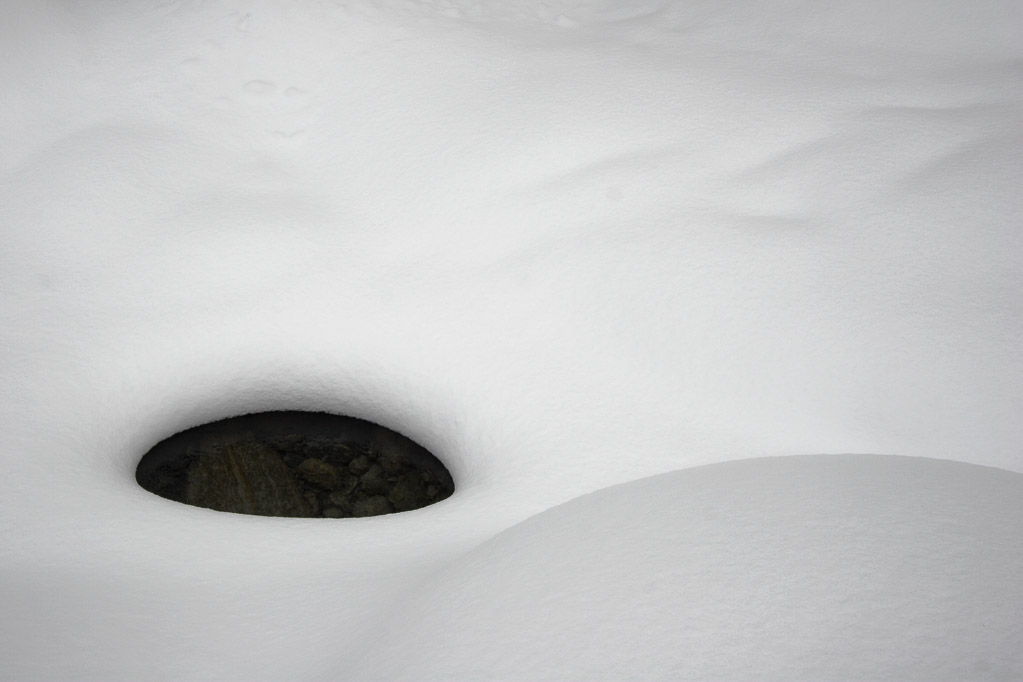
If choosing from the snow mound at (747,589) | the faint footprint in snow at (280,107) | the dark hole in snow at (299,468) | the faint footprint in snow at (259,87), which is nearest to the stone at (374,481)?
the dark hole in snow at (299,468)

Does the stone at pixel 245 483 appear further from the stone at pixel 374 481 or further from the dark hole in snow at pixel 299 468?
the stone at pixel 374 481

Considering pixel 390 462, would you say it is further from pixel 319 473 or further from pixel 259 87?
pixel 259 87

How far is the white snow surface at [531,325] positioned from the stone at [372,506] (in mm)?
253

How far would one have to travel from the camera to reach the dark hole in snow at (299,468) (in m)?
2.16

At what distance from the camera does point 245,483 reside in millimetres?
2258

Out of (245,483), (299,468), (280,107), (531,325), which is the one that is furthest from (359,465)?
(280,107)

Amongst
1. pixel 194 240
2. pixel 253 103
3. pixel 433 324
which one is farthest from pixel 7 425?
pixel 253 103

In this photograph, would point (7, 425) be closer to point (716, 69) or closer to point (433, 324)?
point (433, 324)

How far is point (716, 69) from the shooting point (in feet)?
9.20

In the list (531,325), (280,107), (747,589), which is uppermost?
(280,107)

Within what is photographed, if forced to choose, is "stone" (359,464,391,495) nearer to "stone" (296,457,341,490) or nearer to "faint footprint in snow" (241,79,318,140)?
"stone" (296,457,341,490)

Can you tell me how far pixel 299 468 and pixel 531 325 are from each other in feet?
2.42

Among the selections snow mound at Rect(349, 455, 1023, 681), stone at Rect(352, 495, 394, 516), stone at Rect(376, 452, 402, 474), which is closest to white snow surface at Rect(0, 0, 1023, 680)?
snow mound at Rect(349, 455, 1023, 681)

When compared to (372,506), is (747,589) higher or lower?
lower
